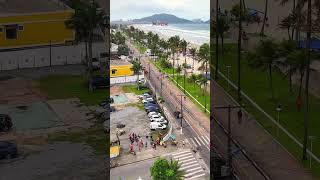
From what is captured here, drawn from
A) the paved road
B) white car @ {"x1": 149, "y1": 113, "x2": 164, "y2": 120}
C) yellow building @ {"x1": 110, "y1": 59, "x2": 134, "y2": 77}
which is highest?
yellow building @ {"x1": 110, "y1": 59, "x2": 134, "y2": 77}

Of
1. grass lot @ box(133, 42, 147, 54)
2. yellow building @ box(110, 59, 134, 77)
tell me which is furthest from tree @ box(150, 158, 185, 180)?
grass lot @ box(133, 42, 147, 54)

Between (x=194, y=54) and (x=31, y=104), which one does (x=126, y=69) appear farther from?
(x=31, y=104)

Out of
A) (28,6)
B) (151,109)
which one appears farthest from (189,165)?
(28,6)

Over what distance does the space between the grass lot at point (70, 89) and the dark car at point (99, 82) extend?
0.63 metres

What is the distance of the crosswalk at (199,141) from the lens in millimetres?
34156

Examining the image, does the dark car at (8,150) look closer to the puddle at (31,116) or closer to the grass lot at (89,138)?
the grass lot at (89,138)

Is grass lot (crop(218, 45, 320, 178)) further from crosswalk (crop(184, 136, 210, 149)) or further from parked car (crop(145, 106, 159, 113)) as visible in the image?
parked car (crop(145, 106, 159, 113))

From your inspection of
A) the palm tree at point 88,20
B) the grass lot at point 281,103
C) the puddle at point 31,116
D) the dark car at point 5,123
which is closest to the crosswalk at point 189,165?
the grass lot at point 281,103

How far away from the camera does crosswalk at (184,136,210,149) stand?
3416 cm

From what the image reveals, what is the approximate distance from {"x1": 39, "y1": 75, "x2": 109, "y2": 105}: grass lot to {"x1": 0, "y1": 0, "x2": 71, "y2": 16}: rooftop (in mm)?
8253

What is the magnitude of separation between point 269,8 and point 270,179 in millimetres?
35809

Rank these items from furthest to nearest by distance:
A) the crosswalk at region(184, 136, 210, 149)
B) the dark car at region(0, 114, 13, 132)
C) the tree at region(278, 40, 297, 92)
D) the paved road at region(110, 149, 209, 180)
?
1. the tree at region(278, 40, 297, 92)
2. the dark car at region(0, 114, 13, 132)
3. the crosswalk at region(184, 136, 210, 149)
4. the paved road at region(110, 149, 209, 180)

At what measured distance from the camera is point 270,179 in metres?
25.8

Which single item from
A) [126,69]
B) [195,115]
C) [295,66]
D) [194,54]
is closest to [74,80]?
[195,115]
